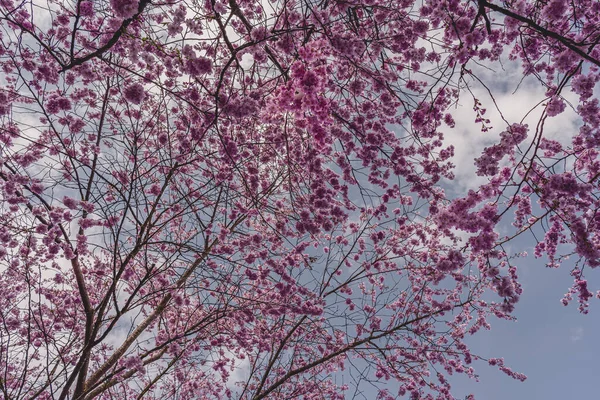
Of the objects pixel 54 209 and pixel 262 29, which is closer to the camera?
pixel 262 29

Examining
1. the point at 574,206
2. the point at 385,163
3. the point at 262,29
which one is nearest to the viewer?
the point at 262,29

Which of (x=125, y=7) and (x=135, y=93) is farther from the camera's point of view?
(x=135, y=93)

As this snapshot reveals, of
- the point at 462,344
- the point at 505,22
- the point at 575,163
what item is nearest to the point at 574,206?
the point at 575,163

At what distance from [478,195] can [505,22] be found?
193 centimetres

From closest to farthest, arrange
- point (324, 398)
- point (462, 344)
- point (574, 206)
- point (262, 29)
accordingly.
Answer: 1. point (262, 29)
2. point (574, 206)
3. point (324, 398)
4. point (462, 344)

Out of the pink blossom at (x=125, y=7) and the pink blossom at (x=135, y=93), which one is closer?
the pink blossom at (x=125, y=7)

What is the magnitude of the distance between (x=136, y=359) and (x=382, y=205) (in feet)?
17.2

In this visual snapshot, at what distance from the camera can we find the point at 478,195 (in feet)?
12.8

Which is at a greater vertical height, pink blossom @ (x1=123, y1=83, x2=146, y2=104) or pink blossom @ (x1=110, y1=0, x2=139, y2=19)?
pink blossom @ (x1=123, y1=83, x2=146, y2=104)

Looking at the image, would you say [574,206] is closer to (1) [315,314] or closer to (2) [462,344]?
(1) [315,314]

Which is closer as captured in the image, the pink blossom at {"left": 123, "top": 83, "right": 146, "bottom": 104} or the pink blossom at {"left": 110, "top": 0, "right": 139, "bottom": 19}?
the pink blossom at {"left": 110, "top": 0, "right": 139, "bottom": 19}

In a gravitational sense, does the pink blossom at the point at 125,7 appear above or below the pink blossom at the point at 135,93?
below

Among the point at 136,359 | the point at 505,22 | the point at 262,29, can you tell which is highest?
the point at 505,22

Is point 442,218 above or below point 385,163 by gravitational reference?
below
